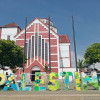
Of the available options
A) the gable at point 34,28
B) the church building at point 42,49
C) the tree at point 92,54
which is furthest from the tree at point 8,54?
the tree at point 92,54

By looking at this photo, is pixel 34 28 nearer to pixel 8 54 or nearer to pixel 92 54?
pixel 8 54

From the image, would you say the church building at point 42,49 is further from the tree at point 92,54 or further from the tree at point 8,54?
the tree at point 8,54

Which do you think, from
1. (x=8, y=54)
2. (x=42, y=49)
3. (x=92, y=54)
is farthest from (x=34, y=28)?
(x=92, y=54)

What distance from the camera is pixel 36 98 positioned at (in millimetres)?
8734

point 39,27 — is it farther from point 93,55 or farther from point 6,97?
point 6,97

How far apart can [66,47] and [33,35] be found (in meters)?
11.1

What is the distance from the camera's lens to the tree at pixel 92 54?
32059mm

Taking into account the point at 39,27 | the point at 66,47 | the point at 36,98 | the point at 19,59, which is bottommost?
the point at 36,98

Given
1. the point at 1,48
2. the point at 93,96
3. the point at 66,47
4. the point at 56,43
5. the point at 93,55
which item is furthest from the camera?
the point at 66,47

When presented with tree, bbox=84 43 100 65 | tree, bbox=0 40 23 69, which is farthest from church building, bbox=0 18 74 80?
tree, bbox=0 40 23 69

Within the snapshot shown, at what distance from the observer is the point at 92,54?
32.7 meters

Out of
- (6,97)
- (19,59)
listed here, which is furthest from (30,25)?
(6,97)

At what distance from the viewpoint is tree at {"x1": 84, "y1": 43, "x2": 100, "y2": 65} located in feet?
105

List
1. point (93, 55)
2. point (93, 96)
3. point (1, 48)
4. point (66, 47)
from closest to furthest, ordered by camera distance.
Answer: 1. point (93, 96)
2. point (1, 48)
3. point (93, 55)
4. point (66, 47)
